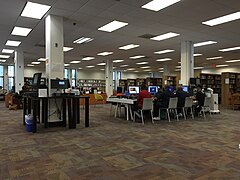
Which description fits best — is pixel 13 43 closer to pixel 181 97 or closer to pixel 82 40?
pixel 82 40

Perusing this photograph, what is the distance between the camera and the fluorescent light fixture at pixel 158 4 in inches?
203

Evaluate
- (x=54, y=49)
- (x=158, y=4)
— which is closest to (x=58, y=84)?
(x=54, y=49)

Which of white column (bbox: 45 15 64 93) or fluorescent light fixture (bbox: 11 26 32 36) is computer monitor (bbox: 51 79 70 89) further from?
fluorescent light fixture (bbox: 11 26 32 36)

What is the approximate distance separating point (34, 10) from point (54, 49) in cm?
117

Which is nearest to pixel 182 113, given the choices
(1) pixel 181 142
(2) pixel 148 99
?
(2) pixel 148 99

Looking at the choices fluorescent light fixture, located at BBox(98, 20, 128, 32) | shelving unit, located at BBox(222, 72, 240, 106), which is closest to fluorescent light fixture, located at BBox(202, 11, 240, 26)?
fluorescent light fixture, located at BBox(98, 20, 128, 32)

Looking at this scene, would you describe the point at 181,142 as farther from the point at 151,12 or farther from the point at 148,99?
the point at 151,12

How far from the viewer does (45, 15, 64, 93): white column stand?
5934 millimetres

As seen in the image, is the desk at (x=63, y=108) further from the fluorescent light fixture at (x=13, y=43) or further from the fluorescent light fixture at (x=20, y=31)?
the fluorescent light fixture at (x=13, y=43)

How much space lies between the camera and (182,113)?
307 inches

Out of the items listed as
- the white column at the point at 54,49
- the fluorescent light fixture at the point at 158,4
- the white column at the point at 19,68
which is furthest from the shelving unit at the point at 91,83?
the fluorescent light fixture at the point at 158,4

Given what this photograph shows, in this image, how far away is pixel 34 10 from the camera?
19.0ft

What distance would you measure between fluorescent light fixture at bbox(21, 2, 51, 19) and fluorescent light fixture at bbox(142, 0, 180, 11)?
2637 mm

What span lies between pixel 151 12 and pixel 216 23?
8.15ft
